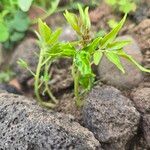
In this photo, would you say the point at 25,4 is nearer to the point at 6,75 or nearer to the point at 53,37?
the point at 53,37

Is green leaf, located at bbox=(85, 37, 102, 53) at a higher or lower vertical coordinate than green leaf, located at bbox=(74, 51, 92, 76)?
higher

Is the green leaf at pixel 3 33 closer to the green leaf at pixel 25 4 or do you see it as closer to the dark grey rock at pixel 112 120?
the green leaf at pixel 25 4

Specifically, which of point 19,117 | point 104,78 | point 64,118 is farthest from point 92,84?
point 19,117

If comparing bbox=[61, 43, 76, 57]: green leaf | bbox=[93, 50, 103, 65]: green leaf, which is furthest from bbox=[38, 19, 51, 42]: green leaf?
bbox=[93, 50, 103, 65]: green leaf

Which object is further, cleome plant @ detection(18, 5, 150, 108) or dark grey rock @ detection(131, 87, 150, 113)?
dark grey rock @ detection(131, 87, 150, 113)

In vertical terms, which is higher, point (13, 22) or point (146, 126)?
point (13, 22)

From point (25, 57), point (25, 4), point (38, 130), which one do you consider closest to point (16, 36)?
point (25, 57)

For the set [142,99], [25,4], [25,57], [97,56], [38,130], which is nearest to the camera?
[38,130]

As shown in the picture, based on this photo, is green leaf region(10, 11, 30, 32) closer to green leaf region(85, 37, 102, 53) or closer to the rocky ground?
the rocky ground
